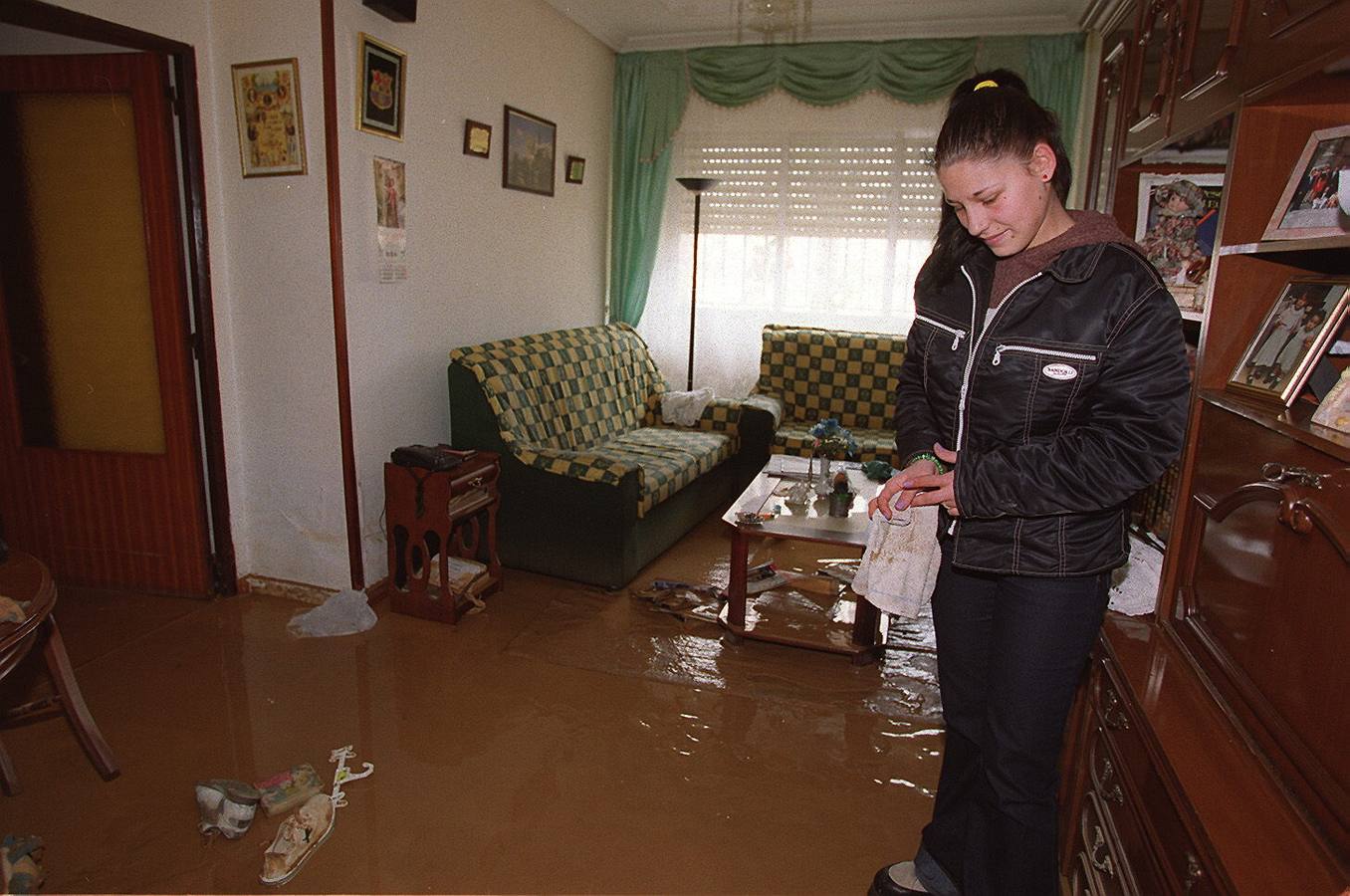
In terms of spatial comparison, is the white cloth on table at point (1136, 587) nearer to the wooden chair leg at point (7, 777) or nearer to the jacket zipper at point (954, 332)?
the jacket zipper at point (954, 332)

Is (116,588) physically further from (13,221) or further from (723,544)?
(723,544)

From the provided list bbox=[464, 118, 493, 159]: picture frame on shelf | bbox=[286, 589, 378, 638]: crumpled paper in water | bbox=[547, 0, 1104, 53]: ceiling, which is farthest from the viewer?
bbox=[547, 0, 1104, 53]: ceiling

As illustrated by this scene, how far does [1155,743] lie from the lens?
4.15ft

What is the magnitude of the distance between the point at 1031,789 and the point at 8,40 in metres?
3.89

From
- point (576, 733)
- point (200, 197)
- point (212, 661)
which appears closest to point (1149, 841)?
point (576, 733)

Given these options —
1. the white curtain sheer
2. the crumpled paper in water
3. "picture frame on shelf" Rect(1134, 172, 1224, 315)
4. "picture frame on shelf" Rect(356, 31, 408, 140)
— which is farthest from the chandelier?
the crumpled paper in water

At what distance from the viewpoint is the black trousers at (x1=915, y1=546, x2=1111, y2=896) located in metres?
1.33

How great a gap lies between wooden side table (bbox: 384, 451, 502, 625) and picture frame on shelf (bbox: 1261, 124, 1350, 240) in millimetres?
2490

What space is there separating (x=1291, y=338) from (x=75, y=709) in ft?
9.12

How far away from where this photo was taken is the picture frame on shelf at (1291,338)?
129 centimetres

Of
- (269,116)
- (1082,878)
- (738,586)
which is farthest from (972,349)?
→ (269,116)

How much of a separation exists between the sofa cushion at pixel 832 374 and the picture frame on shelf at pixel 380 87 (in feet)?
8.30

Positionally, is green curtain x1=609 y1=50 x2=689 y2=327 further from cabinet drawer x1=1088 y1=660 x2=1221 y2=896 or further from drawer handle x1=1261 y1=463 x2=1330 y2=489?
drawer handle x1=1261 y1=463 x2=1330 y2=489

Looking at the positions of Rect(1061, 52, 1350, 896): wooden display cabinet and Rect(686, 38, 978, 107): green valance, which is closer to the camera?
Rect(1061, 52, 1350, 896): wooden display cabinet
